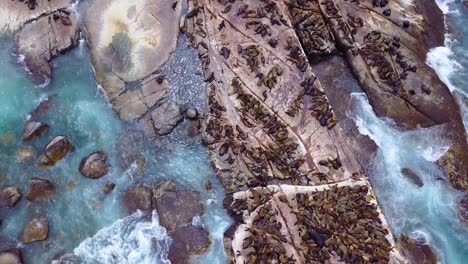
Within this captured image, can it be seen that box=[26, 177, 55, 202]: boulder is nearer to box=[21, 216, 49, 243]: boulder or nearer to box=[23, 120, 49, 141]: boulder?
box=[21, 216, 49, 243]: boulder

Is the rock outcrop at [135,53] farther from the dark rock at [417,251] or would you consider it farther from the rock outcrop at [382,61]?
the dark rock at [417,251]

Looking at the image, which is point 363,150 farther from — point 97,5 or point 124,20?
point 97,5

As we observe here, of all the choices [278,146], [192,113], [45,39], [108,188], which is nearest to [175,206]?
[108,188]

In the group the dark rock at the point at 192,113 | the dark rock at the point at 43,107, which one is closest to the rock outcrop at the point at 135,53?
the dark rock at the point at 192,113

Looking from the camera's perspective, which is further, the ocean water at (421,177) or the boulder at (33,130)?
the boulder at (33,130)

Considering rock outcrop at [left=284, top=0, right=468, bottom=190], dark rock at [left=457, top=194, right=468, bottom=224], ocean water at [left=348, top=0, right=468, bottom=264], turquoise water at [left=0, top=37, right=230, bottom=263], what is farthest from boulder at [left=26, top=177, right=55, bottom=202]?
dark rock at [left=457, top=194, right=468, bottom=224]

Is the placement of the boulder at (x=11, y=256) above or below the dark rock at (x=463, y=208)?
above

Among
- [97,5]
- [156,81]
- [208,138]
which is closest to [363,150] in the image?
[208,138]
